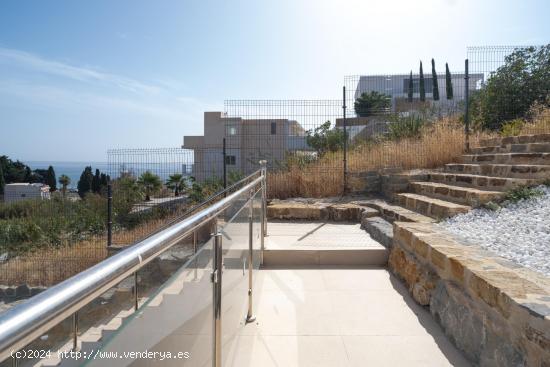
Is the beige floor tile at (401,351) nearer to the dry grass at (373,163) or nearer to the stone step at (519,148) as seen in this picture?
the stone step at (519,148)

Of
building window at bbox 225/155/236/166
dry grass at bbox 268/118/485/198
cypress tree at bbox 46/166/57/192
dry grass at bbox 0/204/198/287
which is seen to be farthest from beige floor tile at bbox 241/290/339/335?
cypress tree at bbox 46/166/57/192

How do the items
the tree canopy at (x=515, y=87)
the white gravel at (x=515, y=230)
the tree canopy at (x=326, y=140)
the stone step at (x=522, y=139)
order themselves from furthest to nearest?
the tree canopy at (x=326, y=140)
the tree canopy at (x=515, y=87)
the stone step at (x=522, y=139)
the white gravel at (x=515, y=230)

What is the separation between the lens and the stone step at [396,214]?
5.33 metres

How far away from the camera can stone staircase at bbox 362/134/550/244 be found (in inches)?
196

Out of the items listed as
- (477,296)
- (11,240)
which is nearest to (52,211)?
(11,240)

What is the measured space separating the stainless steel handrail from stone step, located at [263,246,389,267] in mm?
3824

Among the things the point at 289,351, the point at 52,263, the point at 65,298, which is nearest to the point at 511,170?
the point at 289,351

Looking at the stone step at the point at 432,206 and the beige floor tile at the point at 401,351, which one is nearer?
the beige floor tile at the point at 401,351

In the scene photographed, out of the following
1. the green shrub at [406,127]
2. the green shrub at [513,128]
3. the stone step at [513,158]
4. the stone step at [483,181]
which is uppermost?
the green shrub at [406,127]

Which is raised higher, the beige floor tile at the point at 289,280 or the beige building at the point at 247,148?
the beige building at the point at 247,148

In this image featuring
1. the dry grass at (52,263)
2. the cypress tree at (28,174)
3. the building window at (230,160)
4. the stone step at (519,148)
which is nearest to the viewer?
the stone step at (519,148)

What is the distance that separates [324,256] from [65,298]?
14.1ft

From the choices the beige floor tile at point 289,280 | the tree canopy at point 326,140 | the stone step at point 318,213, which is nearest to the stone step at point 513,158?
the stone step at point 318,213

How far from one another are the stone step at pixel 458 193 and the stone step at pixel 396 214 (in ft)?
1.65
